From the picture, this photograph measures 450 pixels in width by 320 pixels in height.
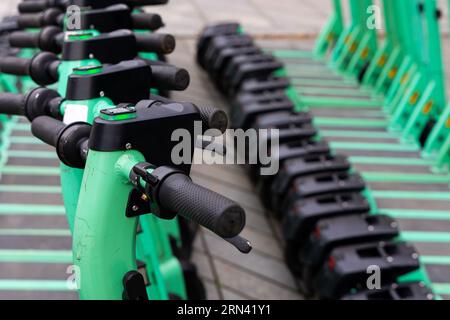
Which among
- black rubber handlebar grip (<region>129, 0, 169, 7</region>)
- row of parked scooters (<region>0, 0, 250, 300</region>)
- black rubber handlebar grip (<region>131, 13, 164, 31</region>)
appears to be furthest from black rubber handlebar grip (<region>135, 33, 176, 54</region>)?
black rubber handlebar grip (<region>129, 0, 169, 7</region>)

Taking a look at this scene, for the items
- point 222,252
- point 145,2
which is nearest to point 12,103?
point 145,2

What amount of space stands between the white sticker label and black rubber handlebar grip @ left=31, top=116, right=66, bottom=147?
2.7 inches

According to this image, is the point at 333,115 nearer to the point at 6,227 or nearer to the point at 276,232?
the point at 276,232

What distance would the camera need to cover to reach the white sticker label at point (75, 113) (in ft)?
5.24

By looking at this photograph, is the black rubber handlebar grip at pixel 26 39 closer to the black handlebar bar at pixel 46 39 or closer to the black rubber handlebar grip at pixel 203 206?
the black handlebar bar at pixel 46 39

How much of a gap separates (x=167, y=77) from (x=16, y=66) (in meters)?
0.69

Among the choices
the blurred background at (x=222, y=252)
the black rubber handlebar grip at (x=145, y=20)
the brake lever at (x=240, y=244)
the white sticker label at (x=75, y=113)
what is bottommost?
the blurred background at (x=222, y=252)

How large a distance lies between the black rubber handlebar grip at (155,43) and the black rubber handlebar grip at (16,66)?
17.0 inches

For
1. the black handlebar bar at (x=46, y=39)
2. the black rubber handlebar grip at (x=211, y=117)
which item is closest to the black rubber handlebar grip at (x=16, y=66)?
the black handlebar bar at (x=46, y=39)

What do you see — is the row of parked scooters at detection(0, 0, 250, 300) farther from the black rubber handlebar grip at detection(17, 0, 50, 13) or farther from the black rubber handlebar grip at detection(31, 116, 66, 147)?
the black rubber handlebar grip at detection(17, 0, 50, 13)

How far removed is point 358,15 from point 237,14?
3.69 m

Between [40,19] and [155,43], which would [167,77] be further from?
[40,19]

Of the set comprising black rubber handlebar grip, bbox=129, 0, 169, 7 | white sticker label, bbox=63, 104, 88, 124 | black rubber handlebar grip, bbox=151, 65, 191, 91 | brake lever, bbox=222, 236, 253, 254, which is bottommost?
brake lever, bbox=222, 236, 253, 254

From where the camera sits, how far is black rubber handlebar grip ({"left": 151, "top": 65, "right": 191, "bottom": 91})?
1832mm
